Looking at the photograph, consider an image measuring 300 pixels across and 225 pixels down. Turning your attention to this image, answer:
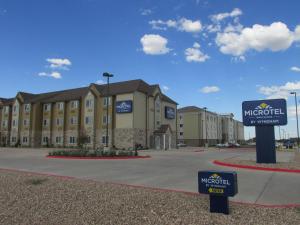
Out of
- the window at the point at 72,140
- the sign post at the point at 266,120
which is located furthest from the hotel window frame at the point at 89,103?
the sign post at the point at 266,120

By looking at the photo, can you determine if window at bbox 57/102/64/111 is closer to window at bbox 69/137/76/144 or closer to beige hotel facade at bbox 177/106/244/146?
window at bbox 69/137/76/144

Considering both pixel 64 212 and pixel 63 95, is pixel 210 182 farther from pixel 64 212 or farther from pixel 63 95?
pixel 63 95

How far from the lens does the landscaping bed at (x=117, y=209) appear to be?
20.8 ft

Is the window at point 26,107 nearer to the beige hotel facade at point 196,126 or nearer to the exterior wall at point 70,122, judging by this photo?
the exterior wall at point 70,122

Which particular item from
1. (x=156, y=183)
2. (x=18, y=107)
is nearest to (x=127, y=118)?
(x=18, y=107)

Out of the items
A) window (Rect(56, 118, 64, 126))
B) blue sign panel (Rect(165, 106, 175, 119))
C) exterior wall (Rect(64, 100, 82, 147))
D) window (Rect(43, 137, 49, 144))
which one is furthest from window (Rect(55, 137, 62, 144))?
blue sign panel (Rect(165, 106, 175, 119))

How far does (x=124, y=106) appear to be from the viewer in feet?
154

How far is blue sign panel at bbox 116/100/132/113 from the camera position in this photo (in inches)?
1826

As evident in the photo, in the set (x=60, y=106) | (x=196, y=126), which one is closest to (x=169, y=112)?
(x=60, y=106)

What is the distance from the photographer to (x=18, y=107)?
64.2 meters

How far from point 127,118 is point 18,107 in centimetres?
3091

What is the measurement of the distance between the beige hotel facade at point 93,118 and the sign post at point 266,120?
23607mm

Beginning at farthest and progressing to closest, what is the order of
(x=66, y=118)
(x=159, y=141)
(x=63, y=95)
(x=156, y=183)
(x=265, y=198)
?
(x=63, y=95) < (x=66, y=118) < (x=159, y=141) < (x=156, y=183) < (x=265, y=198)

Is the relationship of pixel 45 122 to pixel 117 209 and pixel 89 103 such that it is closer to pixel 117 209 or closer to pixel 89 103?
pixel 89 103
